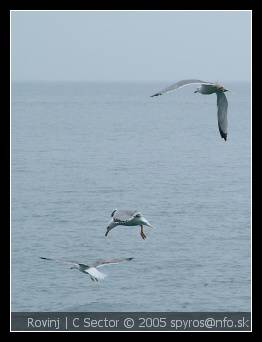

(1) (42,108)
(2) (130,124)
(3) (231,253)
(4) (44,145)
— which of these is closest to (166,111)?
(1) (42,108)

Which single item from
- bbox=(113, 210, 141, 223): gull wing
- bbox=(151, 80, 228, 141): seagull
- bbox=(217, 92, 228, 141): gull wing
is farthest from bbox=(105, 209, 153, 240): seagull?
bbox=(217, 92, 228, 141): gull wing

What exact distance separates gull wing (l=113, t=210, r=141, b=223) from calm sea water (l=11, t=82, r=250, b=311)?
6.65 metres

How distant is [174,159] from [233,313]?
35.0m

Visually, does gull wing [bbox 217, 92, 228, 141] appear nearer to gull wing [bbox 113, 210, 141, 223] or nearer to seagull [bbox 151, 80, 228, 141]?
seagull [bbox 151, 80, 228, 141]

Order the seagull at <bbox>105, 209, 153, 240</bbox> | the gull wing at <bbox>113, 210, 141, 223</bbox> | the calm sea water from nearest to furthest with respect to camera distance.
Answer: the seagull at <bbox>105, 209, 153, 240</bbox> → the gull wing at <bbox>113, 210, 141, 223</bbox> → the calm sea water

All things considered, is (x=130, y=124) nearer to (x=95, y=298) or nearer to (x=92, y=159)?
(x=92, y=159)

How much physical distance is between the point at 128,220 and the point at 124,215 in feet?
1.67

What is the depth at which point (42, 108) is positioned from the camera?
107062mm

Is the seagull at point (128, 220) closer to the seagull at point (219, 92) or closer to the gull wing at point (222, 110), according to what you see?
the seagull at point (219, 92)

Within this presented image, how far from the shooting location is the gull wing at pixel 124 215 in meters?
18.2

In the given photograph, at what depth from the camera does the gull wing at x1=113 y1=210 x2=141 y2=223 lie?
18172 mm

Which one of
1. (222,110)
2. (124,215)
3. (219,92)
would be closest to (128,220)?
(124,215)
